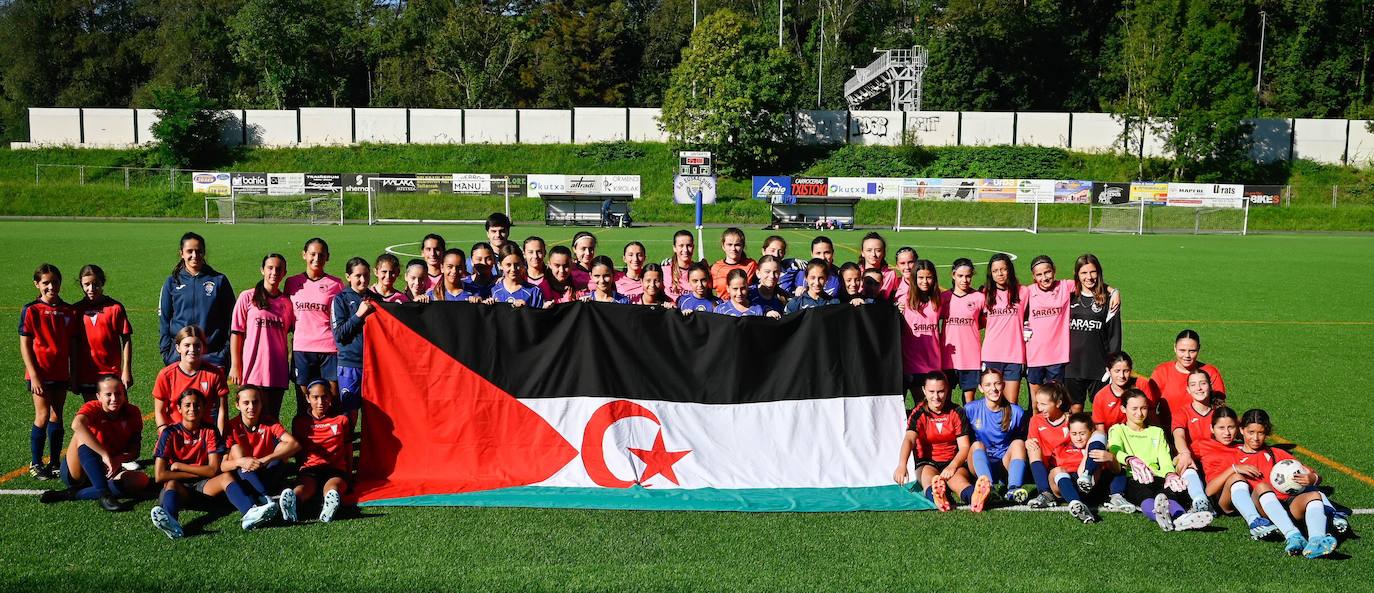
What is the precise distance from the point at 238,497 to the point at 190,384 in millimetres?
1038

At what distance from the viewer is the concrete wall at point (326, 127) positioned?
56.5 meters

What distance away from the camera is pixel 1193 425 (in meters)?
6.31

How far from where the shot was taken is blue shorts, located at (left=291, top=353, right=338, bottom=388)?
23.0 feet

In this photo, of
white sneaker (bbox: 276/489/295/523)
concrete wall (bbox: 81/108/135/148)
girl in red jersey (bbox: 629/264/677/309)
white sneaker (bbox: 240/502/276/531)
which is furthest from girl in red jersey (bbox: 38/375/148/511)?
concrete wall (bbox: 81/108/135/148)

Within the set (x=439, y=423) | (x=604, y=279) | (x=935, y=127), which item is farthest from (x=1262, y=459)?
(x=935, y=127)

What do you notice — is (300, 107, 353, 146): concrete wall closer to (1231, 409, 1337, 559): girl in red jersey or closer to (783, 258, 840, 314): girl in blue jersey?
(783, 258, 840, 314): girl in blue jersey

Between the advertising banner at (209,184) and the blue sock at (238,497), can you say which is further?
the advertising banner at (209,184)

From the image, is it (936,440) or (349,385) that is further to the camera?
(349,385)

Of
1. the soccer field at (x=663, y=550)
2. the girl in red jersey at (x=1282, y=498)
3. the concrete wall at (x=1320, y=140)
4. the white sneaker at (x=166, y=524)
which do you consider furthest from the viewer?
the concrete wall at (x=1320, y=140)

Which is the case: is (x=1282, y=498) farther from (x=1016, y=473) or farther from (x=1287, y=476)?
(x=1016, y=473)

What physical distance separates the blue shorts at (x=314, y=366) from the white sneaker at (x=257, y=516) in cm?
156

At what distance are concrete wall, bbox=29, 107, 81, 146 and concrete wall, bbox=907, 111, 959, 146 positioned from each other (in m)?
49.6

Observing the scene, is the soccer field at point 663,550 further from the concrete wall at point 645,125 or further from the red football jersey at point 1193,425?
the concrete wall at point 645,125

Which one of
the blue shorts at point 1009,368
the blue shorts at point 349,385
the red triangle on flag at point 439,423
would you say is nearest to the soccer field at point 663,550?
the red triangle on flag at point 439,423
